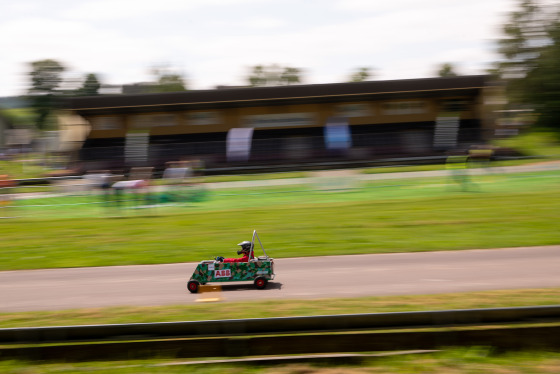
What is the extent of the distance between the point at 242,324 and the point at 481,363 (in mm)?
2661

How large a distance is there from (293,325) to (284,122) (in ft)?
128

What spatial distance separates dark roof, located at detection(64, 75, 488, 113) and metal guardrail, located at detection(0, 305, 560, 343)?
38.2 metres

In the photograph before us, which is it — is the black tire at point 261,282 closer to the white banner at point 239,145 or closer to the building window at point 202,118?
the white banner at point 239,145

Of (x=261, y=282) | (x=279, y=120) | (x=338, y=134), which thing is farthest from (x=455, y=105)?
(x=261, y=282)

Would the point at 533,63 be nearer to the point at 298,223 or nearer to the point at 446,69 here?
the point at 298,223

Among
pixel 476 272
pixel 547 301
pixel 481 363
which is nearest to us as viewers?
pixel 481 363

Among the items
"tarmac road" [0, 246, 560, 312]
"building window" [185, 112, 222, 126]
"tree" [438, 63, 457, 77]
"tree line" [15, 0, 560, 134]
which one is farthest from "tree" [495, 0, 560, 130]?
"tree" [438, 63, 457, 77]

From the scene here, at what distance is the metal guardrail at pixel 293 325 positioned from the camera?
22.5 ft

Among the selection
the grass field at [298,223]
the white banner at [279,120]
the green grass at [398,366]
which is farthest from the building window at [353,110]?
the green grass at [398,366]

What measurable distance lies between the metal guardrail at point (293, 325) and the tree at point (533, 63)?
162 ft

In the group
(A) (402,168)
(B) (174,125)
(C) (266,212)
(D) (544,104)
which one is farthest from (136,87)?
(C) (266,212)

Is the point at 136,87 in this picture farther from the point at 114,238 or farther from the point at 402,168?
the point at 114,238

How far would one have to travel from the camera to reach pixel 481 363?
6426 mm

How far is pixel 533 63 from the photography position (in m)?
57.6
